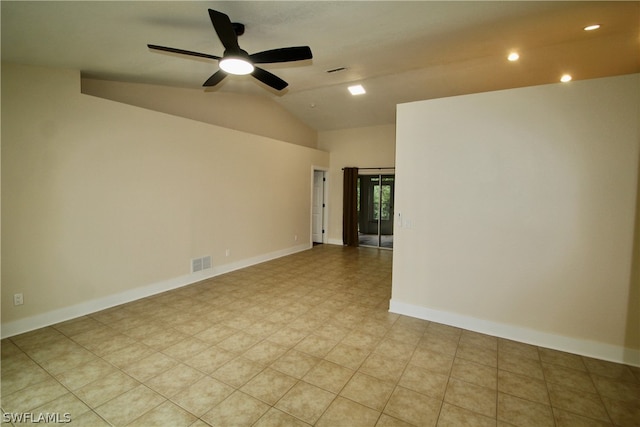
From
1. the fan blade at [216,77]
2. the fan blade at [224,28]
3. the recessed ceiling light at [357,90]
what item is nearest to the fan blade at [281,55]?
the fan blade at [224,28]

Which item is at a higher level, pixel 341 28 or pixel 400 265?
pixel 341 28

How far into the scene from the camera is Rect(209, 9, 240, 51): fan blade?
201cm

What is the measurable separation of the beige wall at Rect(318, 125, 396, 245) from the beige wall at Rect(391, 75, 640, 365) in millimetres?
4177

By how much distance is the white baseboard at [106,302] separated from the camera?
9.86 feet

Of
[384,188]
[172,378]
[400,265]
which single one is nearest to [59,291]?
[172,378]

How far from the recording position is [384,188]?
8.02m

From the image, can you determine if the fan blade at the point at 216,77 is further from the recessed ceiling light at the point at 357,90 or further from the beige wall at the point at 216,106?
the recessed ceiling light at the point at 357,90

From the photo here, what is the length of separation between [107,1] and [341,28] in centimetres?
192

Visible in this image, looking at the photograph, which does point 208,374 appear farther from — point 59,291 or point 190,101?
point 190,101

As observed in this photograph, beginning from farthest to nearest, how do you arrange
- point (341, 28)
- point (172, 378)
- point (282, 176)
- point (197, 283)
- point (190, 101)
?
point (282, 176)
point (190, 101)
point (197, 283)
point (341, 28)
point (172, 378)

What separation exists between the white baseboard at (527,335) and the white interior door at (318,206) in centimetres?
501

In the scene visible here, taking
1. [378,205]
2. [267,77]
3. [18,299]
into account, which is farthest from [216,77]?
[378,205]

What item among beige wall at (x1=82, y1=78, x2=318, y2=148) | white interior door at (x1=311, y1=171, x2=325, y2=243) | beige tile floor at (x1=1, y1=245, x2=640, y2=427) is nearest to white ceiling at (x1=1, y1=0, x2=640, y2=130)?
beige wall at (x1=82, y1=78, x2=318, y2=148)

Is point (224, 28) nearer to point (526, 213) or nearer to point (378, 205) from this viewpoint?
point (526, 213)
